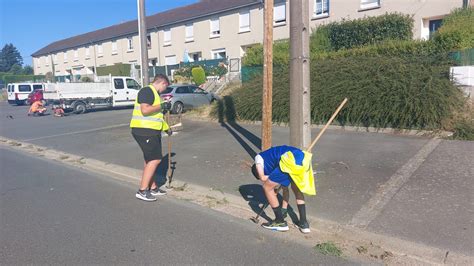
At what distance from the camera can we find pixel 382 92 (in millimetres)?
10258

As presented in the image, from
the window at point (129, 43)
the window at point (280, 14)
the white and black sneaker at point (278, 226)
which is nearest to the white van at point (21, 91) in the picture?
the window at point (129, 43)

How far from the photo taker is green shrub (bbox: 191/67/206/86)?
2470cm

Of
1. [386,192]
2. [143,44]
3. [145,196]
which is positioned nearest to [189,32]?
[143,44]

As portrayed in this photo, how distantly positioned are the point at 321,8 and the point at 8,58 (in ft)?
366

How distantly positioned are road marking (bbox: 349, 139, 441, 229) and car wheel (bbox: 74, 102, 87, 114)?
18.4 m

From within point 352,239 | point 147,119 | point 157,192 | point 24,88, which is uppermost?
point 24,88

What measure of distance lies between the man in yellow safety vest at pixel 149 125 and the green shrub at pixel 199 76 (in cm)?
1889

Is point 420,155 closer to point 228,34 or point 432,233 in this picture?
point 432,233

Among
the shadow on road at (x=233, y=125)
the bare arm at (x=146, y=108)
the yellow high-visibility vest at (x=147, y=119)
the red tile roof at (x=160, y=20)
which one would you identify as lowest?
the shadow on road at (x=233, y=125)

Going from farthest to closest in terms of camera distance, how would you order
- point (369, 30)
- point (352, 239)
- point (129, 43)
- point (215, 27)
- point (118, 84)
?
1. point (129, 43)
2. point (215, 27)
3. point (118, 84)
4. point (369, 30)
5. point (352, 239)

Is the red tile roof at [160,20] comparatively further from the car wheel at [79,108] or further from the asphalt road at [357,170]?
the asphalt road at [357,170]

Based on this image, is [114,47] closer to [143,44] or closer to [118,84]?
[118,84]

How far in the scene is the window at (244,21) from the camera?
99.1ft

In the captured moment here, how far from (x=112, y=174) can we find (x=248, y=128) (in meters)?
5.24
